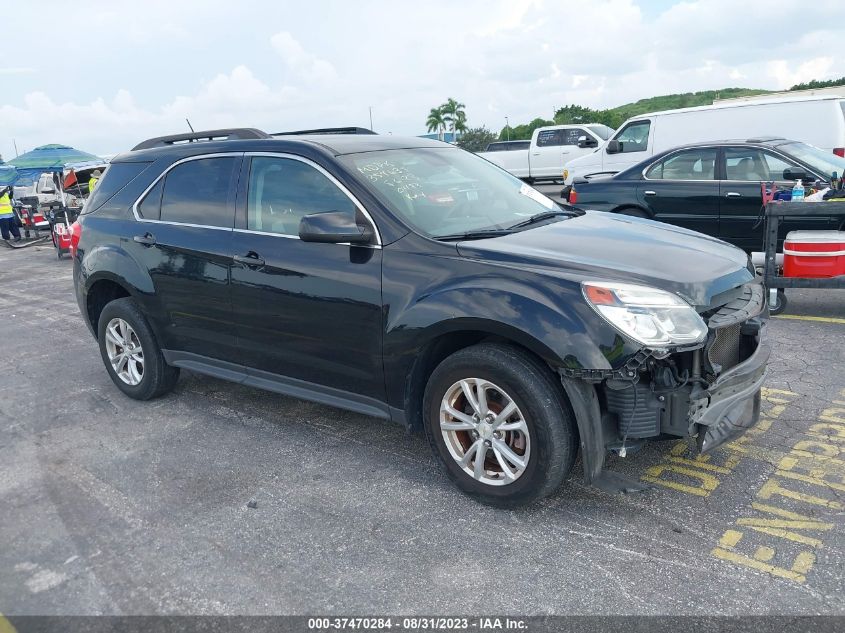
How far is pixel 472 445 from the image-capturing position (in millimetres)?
3600

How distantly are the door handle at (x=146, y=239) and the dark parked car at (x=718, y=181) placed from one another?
19.4ft

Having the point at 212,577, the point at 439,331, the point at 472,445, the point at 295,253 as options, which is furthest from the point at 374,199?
the point at 212,577

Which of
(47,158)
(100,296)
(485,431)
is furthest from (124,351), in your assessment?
(47,158)

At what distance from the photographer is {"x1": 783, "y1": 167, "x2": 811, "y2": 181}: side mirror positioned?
790cm

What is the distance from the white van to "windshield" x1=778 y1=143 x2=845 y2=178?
2.09m

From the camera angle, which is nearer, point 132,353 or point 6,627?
point 6,627

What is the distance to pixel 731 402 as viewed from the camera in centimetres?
343

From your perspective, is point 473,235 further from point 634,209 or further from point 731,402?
point 634,209

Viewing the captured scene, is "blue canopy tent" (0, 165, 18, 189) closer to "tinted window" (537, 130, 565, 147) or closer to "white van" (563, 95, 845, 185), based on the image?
"tinted window" (537, 130, 565, 147)

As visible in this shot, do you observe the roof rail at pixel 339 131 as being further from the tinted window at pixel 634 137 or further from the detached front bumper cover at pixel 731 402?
the tinted window at pixel 634 137

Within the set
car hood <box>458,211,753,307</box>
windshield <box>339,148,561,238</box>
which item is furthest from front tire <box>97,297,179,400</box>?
car hood <box>458,211,753,307</box>

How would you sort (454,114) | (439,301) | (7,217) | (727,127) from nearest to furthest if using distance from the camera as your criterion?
1. (439,301)
2. (727,127)
3. (7,217)
4. (454,114)

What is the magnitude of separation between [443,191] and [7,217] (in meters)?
17.9

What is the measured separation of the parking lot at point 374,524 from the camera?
2943 millimetres
